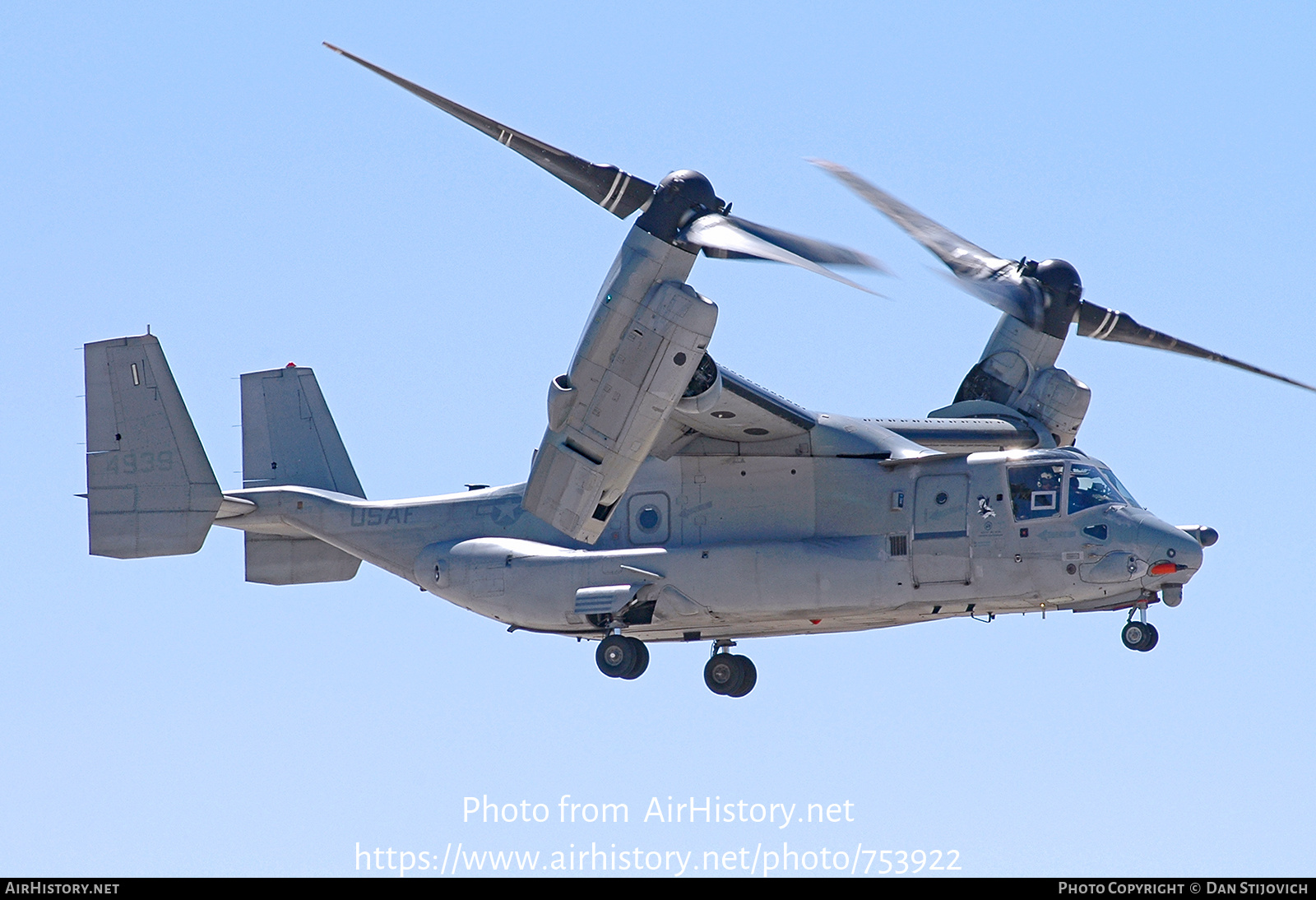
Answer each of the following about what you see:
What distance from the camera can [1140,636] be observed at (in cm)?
1875

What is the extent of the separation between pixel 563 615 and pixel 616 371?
12.7ft

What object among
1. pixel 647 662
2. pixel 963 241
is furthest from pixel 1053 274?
pixel 647 662

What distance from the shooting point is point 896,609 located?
63.5 feet

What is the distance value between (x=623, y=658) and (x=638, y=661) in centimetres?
18

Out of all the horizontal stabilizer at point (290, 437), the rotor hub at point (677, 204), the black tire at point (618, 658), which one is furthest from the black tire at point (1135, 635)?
the horizontal stabilizer at point (290, 437)

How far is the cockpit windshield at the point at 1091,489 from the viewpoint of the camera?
18.8 metres

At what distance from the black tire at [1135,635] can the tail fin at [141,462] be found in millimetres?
11185

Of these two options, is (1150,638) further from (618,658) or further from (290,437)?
(290,437)

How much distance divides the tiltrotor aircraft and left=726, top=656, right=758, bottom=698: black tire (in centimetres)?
4

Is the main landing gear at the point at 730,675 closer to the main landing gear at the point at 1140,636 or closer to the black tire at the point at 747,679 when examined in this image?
the black tire at the point at 747,679

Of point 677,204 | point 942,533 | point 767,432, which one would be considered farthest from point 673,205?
point 942,533

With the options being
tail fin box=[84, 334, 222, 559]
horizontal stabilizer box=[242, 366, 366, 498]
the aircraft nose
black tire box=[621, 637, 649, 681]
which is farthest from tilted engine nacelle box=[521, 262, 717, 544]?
horizontal stabilizer box=[242, 366, 366, 498]

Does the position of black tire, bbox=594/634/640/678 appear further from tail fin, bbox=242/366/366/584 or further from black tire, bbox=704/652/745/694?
tail fin, bbox=242/366/366/584

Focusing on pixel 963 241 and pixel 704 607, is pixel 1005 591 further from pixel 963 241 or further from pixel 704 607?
pixel 963 241
